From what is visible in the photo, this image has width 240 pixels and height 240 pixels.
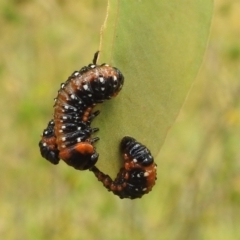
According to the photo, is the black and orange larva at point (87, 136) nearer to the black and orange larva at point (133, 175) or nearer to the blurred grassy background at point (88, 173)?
the black and orange larva at point (133, 175)

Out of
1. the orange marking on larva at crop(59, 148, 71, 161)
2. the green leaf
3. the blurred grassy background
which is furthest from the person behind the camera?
the blurred grassy background

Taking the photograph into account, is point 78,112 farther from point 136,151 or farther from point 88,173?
point 88,173

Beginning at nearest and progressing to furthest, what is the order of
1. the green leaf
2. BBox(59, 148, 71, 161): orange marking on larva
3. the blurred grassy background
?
the green leaf
BBox(59, 148, 71, 161): orange marking on larva
the blurred grassy background

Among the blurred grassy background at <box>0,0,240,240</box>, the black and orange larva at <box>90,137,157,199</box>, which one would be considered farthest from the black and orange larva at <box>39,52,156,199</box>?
Result: the blurred grassy background at <box>0,0,240,240</box>

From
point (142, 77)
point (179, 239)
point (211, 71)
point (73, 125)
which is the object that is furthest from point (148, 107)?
point (211, 71)

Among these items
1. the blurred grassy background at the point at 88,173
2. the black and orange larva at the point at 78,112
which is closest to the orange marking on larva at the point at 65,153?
the black and orange larva at the point at 78,112

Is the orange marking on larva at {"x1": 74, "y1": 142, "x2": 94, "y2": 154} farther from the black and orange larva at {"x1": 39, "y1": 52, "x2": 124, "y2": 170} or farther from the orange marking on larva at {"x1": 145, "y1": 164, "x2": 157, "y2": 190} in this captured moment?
the orange marking on larva at {"x1": 145, "y1": 164, "x2": 157, "y2": 190}
